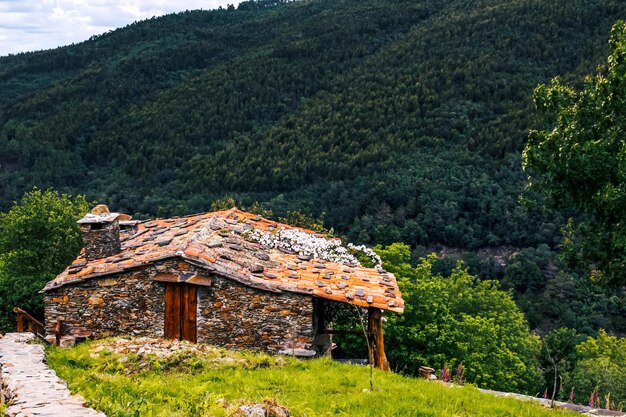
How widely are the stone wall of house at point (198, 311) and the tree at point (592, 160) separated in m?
6.48

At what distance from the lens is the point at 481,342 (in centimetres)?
2928

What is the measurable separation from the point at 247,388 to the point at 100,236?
884cm

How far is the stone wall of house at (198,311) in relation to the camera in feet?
51.3

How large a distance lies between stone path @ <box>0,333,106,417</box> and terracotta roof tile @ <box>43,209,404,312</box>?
11.6 ft

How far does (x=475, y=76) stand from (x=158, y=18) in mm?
99156

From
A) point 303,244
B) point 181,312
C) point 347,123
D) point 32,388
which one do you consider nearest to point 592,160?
point 303,244

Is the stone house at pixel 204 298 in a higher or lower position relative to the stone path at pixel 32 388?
higher

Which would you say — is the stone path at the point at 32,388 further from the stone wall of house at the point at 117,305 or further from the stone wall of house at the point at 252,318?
the stone wall of house at the point at 252,318

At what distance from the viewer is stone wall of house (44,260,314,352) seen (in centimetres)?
1564

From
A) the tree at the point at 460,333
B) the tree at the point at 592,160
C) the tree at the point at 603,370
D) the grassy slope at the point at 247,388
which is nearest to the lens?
the grassy slope at the point at 247,388

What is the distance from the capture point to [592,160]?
44.1ft

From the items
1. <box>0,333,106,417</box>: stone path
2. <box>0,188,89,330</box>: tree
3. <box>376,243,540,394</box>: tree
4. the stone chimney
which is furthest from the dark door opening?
<box>0,188,89,330</box>: tree

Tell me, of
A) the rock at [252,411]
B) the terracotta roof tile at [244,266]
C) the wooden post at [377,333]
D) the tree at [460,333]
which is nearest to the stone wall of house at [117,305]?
the terracotta roof tile at [244,266]

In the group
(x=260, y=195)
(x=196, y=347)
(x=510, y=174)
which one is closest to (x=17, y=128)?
(x=260, y=195)
